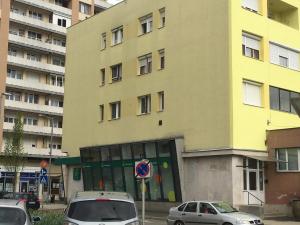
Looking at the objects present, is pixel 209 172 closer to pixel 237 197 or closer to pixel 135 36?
pixel 237 197

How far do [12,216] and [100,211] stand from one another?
1.85m

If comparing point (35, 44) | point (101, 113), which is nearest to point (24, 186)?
point (35, 44)

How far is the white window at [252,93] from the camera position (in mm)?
31453

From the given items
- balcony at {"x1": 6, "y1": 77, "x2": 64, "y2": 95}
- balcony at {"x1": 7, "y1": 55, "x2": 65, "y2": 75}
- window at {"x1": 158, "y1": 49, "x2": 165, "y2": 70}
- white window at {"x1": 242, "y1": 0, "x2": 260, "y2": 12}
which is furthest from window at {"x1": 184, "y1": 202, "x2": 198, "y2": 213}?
balcony at {"x1": 7, "y1": 55, "x2": 65, "y2": 75}

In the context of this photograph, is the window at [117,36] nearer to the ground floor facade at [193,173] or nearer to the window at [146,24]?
the window at [146,24]

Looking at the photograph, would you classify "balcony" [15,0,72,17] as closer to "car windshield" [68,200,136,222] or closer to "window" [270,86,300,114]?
"window" [270,86,300,114]

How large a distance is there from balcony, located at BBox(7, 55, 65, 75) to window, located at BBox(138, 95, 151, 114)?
31244mm

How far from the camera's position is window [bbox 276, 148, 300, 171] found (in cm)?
3014

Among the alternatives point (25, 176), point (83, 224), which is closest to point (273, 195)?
point (83, 224)

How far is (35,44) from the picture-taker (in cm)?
6581

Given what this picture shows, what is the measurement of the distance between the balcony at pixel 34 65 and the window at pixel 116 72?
88.7ft

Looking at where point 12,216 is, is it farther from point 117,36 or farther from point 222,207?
point 117,36

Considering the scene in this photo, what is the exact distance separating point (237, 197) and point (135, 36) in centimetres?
1501

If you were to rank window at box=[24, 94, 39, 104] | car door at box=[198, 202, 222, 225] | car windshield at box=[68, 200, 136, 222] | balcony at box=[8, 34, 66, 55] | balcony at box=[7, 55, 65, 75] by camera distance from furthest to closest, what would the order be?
window at box=[24, 94, 39, 104] → balcony at box=[8, 34, 66, 55] → balcony at box=[7, 55, 65, 75] → car door at box=[198, 202, 222, 225] → car windshield at box=[68, 200, 136, 222]
